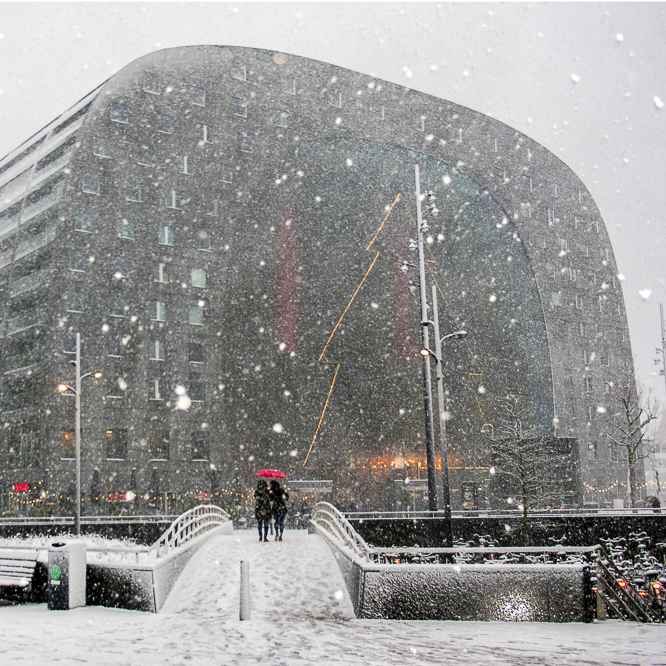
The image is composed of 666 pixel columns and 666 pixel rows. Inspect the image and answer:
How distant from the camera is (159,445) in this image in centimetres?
4303

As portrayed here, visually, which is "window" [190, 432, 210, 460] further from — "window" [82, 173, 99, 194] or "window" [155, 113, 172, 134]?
"window" [155, 113, 172, 134]

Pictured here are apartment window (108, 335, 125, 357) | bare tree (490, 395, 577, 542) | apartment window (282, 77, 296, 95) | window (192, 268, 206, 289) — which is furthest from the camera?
apartment window (282, 77, 296, 95)

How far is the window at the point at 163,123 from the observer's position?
46.9 metres

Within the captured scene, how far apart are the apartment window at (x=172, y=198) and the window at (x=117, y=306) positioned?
7.04 meters

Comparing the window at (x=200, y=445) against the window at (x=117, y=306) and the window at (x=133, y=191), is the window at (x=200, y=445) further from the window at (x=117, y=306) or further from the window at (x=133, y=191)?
the window at (x=133, y=191)

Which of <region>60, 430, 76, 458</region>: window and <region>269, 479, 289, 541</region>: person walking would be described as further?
<region>60, 430, 76, 458</region>: window

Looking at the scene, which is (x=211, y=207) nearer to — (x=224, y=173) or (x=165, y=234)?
(x=224, y=173)

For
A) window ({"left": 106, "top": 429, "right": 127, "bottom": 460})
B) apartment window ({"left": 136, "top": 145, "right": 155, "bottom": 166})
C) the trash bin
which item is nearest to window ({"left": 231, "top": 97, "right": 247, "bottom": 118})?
apartment window ({"left": 136, "top": 145, "right": 155, "bottom": 166})

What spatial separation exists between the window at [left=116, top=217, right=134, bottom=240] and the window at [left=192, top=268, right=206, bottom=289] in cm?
456

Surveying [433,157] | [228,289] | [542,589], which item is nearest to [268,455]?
[228,289]

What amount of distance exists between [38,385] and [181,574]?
30.1 m

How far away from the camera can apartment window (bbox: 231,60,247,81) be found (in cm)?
4950

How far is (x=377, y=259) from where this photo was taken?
51.1 m

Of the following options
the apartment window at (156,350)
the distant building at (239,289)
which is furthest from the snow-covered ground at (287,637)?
the apartment window at (156,350)
